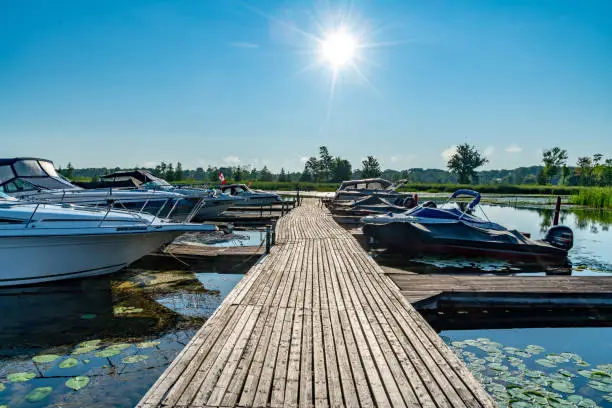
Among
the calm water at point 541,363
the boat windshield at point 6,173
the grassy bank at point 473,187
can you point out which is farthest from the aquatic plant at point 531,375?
the grassy bank at point 473,187

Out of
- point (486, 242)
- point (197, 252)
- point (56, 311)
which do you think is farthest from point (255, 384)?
point (486, 242)

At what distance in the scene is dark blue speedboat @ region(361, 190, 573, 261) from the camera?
42.1 feet

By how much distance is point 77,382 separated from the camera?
5090mm

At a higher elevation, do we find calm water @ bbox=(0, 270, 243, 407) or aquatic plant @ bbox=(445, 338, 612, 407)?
aquatic plant @ bbox=(445, 338, 612, 407)

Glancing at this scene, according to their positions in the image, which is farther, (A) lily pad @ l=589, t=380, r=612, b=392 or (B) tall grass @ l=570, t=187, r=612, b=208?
(B) tall grass @ l=570, t=187, r=612, b=208

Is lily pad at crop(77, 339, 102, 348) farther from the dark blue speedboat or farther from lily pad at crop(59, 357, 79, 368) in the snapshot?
the dark blue speedboat

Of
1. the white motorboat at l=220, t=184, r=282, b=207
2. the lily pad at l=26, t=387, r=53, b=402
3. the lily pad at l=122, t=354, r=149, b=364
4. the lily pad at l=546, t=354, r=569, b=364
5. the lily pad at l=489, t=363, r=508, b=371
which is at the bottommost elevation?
the lily pad at l=26, t=387, r=53, b=402

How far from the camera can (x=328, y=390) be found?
344cm

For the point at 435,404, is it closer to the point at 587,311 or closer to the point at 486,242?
the point at 587,311

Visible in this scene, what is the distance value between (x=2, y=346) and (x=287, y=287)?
451 cm

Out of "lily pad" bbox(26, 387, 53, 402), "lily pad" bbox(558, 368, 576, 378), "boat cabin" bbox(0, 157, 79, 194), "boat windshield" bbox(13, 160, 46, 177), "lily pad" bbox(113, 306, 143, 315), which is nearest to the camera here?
"lily pad" bbox(26, 387, 53, 402)

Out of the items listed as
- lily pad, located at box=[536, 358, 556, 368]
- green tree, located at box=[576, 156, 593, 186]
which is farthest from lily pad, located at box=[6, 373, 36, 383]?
→ green tree, located at box=[576, 156, 593, 186]

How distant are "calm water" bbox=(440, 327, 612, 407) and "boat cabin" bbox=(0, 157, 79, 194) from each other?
1388 centimetres

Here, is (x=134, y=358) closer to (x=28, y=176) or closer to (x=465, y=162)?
(x=28, y=176)
